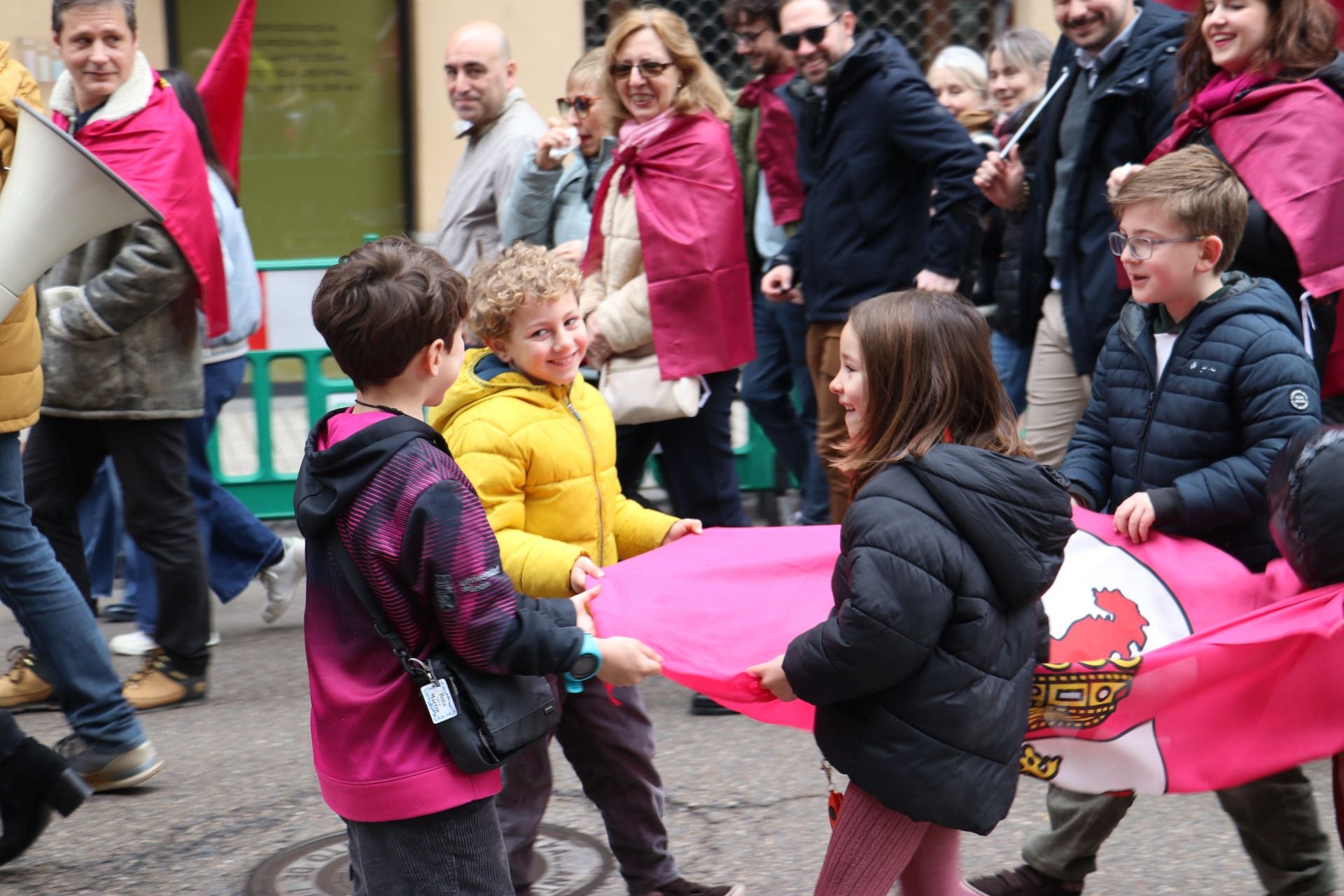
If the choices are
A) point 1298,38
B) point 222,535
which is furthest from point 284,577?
point 1298,38

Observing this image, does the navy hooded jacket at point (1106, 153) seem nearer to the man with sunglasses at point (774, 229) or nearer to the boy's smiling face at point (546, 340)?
the man with sunglasses at point (774, 229)

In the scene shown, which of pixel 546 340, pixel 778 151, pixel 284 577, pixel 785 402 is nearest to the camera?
pixel 546 340

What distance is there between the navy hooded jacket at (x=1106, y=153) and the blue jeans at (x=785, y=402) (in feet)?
5.41

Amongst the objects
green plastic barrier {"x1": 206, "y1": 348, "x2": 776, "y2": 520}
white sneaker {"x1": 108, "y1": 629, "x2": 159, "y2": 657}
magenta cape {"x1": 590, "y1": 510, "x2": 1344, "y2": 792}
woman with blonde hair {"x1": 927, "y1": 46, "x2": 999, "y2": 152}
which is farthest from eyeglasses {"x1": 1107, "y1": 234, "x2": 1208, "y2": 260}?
green plastic barrier {"x1": 206, "y1": 348, "x2": 776, "y2": 520}

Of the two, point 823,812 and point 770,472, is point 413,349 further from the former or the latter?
point 770,472

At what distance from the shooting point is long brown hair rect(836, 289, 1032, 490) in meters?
2.57

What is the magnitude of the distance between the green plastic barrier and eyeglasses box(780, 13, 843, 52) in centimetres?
222

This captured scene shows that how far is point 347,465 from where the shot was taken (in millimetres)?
2416

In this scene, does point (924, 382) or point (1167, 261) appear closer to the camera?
point (924, 382)

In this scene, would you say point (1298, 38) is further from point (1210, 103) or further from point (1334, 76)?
point (1210, 103)

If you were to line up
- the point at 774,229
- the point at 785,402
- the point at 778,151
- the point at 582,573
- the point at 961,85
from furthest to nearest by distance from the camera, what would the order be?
the point at 961,85 < the point at 785,402 < the point at 774,229 < the point at 778,151 < the point at 582,573

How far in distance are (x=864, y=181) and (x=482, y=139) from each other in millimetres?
1475

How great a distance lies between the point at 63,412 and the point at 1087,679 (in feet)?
10.4

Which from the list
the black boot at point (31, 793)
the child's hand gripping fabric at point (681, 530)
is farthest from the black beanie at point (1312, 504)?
the black boot at point (31, 793)
